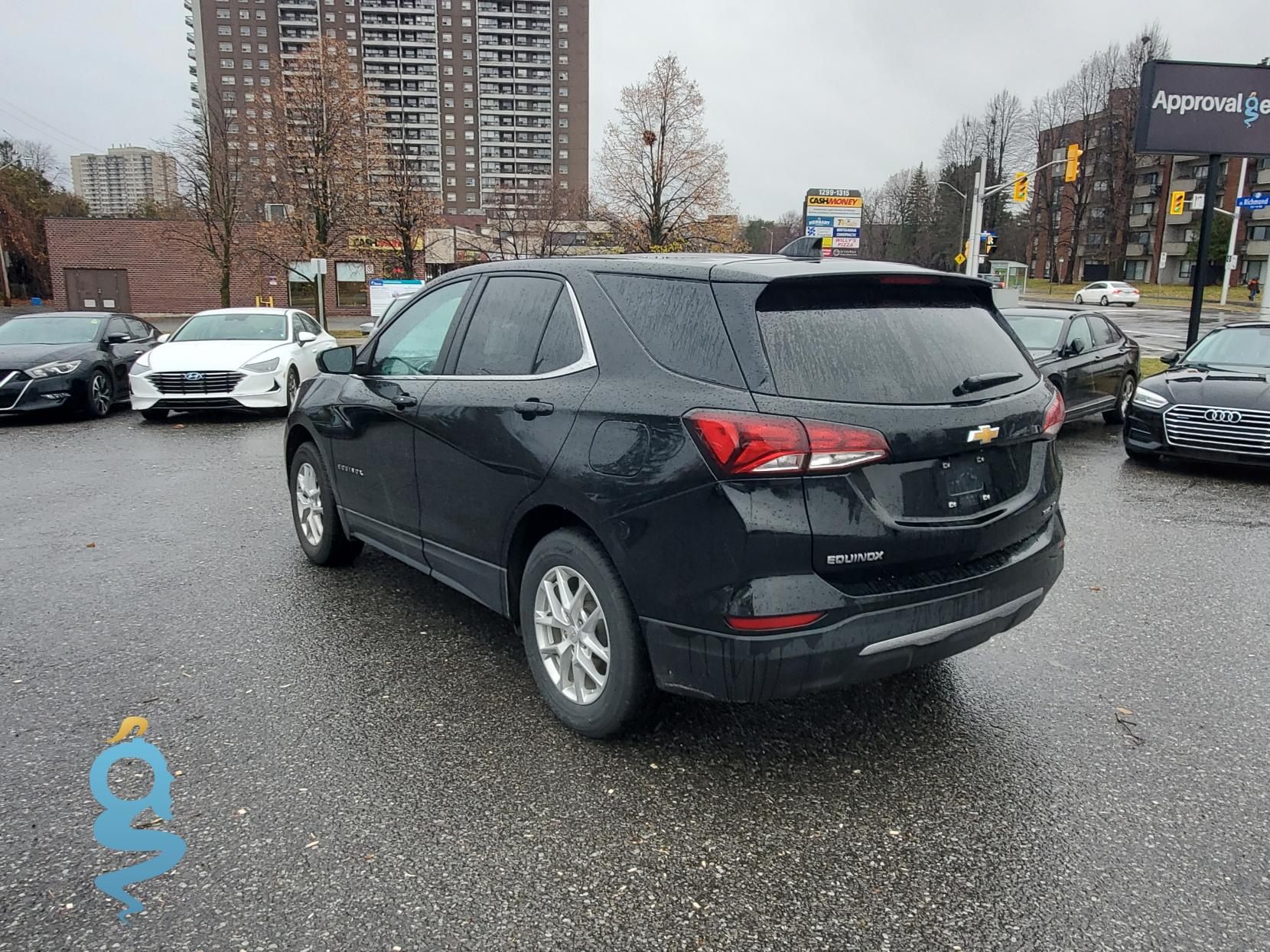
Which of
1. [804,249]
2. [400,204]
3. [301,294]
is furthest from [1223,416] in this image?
[301,294]

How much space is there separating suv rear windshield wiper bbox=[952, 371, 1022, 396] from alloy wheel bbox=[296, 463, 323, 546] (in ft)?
11.9

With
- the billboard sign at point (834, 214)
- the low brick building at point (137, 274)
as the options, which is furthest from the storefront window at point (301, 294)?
the billboard sign at point (834, 214)

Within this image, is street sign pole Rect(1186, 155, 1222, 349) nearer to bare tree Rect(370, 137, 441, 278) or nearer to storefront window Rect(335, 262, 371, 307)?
bare tree Rect(370, 137, 441, 278)

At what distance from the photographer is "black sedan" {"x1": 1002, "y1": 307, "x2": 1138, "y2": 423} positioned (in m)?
10.3

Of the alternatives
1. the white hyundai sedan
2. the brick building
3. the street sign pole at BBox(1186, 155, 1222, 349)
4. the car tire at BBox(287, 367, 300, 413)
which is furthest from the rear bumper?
the brick building

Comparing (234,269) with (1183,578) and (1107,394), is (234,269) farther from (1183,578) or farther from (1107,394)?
(1183,578)

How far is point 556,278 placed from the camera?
3.62m

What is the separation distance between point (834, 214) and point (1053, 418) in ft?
89.4

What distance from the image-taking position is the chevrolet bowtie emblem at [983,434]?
298 cm

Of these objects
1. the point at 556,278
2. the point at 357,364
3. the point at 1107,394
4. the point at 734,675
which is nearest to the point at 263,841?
the point at 734,675

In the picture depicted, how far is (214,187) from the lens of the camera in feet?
106

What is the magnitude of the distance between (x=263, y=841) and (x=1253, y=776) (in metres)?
3.28

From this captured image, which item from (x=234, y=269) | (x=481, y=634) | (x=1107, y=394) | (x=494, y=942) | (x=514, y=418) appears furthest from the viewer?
(x=234, y=269)

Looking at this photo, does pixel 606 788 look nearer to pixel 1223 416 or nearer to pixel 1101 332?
pixel 1223 416
